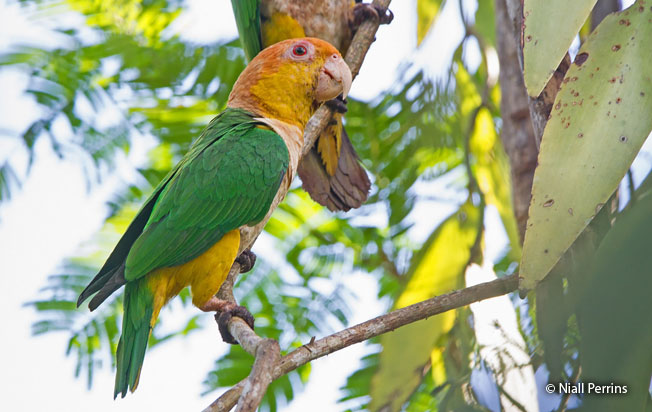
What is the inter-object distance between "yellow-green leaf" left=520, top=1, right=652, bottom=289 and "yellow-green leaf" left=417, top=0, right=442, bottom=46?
1.39 m

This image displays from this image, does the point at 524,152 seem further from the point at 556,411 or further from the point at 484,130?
the point at 556,411

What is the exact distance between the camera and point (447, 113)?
122 inches

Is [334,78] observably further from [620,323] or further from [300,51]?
[620,323]

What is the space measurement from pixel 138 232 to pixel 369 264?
1477 millimetres

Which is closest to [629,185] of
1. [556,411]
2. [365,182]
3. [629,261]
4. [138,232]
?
[629,261]

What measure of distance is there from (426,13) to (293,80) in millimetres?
793

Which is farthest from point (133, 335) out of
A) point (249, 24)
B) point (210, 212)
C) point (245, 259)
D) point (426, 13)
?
point (426, 13)

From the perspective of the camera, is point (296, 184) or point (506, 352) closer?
point (506, 352)

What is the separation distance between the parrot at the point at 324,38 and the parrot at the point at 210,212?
0.30 meters

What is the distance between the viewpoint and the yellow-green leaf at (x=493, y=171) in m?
2.97

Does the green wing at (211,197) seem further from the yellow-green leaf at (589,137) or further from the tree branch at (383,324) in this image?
the yellow-green leaf at (589,137)

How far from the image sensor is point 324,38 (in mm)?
3018

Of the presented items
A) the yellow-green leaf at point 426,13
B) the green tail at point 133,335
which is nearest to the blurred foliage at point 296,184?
the yellow-green leaf at point 426,13

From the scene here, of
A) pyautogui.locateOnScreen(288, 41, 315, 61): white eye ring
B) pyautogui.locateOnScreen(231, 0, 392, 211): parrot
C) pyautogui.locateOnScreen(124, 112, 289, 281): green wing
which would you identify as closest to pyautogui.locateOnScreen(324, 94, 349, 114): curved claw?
pyautogui.locateOnScreen(231, 0, 392, 211): parrot
